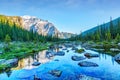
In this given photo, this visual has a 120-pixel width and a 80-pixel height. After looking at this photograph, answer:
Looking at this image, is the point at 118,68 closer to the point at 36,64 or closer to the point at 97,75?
the point at 97,75

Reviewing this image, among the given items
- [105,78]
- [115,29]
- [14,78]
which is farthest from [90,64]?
[115,29]

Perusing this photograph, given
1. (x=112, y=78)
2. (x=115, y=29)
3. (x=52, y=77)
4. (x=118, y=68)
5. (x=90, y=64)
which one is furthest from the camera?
(x=115, y=29)

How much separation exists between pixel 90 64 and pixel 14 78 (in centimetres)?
1396

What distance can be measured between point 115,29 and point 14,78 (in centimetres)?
10323

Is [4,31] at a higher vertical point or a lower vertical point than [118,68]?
higher

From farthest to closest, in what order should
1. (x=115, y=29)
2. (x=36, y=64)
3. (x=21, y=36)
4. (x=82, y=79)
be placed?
(x=21, y=36) < (x=115, y=29) < (x=36, y=64) < (x=82, y=79)

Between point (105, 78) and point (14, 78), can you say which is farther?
point (14, 78)

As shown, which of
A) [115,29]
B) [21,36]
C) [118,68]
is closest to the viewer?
[118,68]

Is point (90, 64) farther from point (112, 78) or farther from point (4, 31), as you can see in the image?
point (4, 31)

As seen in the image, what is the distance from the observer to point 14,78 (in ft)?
83.1

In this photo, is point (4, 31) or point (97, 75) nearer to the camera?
point (97, 75)

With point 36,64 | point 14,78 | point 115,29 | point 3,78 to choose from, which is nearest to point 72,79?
point 14,78

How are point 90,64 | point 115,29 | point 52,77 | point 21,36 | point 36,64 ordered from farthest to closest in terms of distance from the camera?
point 21,36, point 115,29, point 36,64, point 90,64, point 52,77

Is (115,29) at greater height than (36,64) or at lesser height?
greater
